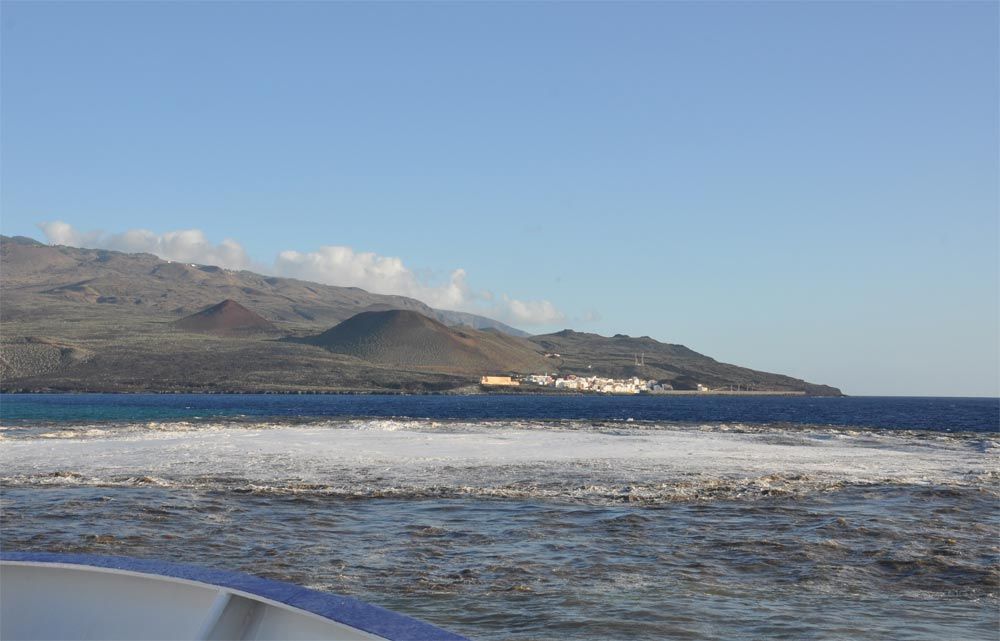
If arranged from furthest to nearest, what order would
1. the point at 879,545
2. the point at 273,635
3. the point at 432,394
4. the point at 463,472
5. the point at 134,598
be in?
the point at 432,394, the point at 463,472, the point at 879,545, the point at 134,598, the point at 273,635

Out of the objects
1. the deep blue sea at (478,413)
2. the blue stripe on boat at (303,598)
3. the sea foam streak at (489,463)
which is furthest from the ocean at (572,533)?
the deep blue sea at (478,413)

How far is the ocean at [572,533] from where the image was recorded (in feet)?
29.3

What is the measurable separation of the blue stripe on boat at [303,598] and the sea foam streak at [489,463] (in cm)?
1364

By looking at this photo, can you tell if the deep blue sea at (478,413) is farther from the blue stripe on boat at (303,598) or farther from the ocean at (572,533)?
the blue stripe on boat at (303,598)

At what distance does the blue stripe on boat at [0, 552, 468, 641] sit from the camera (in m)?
3.31

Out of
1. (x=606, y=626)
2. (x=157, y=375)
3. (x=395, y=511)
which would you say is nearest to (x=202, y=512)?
(x=395, y=511)

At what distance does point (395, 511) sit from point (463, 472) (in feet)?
22.1

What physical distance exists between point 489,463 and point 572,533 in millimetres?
11482

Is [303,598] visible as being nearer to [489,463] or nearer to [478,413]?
[489,463]

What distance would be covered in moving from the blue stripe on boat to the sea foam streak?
44.8 feet

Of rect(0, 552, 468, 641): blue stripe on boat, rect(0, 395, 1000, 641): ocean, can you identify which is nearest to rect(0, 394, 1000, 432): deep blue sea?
rect(0, 395, 1000, 641): ocean

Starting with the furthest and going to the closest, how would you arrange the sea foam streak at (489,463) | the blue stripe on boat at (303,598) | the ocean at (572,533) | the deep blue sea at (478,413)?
1. the deep blue sea at (478,413)
2. the sea foam streak at (489,463)
3. the ocean at (572,533)
4. the blue stripe on boat at (303,598)

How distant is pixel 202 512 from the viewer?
15.1m

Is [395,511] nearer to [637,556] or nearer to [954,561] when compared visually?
[637,556]
